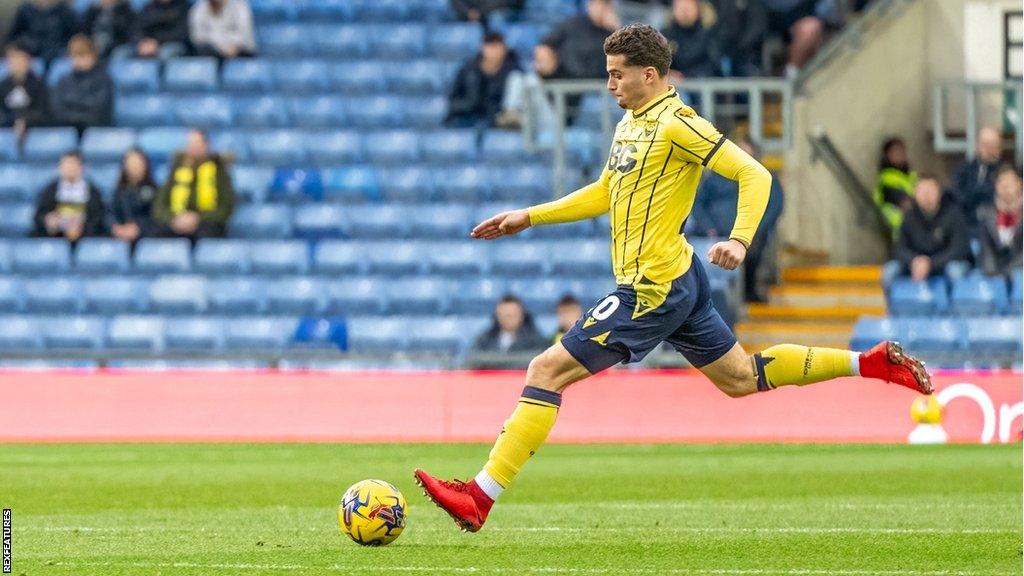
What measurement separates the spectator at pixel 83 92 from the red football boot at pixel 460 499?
13.7m

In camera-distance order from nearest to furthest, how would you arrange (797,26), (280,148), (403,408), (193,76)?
(403,408), (280,148), (797,26), (193,76)

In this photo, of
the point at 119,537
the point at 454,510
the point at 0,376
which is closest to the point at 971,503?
the point at 454,510

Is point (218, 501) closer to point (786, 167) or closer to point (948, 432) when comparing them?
point (948, 432)

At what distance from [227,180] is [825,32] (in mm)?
6804

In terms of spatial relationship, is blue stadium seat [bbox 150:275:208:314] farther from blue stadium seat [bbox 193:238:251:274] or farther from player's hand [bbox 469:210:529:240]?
player's hand [bbox 469:210:529:240]

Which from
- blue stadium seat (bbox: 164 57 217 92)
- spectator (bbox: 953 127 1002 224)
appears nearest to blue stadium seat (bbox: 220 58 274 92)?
blue stadium seat (bbox: 164 57 217 92)

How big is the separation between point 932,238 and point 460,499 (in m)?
11.3

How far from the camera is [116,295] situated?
62.8ft

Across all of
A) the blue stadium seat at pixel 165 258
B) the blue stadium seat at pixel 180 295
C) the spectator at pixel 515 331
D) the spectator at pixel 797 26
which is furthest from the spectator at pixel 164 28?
the spectator at pixel 515 331

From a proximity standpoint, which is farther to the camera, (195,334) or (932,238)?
(195,334)

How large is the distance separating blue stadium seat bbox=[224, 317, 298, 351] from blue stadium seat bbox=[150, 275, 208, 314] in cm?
50

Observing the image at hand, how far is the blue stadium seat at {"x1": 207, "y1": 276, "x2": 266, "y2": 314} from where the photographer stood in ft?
62.0

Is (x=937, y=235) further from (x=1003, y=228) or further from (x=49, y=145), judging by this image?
(x=49, y=145)

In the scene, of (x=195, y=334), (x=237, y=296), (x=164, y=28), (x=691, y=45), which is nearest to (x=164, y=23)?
(x=164, y=28)
